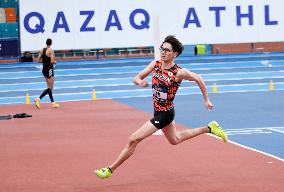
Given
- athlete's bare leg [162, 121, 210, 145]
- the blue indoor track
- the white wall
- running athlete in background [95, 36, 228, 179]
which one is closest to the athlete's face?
running athlete in background [95, 36, 228, 179]

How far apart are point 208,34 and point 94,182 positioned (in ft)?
63.4

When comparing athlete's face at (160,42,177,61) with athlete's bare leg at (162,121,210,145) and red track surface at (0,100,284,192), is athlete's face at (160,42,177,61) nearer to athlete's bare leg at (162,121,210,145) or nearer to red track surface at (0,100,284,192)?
athlete's bare leg at (162,121,210,145)

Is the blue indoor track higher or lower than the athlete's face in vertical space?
lower

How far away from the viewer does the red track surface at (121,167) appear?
1036cm

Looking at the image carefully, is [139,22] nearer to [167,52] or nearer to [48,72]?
[48,72]

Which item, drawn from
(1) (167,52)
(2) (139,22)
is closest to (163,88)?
(1) (167,52)

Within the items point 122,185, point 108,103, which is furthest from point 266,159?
point 108,103

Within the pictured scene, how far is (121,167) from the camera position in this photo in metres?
12.0

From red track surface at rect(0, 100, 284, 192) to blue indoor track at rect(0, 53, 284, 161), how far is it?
3.87ft

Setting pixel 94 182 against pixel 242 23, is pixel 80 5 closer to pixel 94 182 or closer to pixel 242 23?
pixel 242 23

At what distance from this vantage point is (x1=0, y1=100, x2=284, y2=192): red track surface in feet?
34.0

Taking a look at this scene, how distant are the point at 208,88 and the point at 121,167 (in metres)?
16.8

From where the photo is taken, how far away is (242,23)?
96.7 ft

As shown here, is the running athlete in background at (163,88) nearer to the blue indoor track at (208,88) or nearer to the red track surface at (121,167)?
the red track surface at (121,167)
